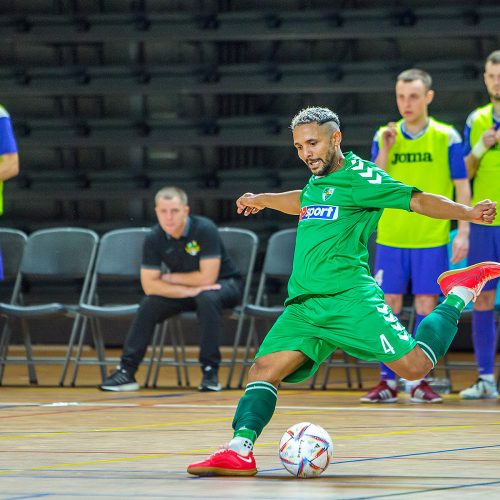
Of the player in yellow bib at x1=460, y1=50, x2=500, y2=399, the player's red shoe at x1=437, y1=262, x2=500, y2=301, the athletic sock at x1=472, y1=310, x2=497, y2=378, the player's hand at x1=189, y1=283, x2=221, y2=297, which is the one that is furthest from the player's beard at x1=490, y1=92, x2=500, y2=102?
the player's red shoe at x1=437, y1=262, x2=500, y2=301

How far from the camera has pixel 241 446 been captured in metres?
3.71

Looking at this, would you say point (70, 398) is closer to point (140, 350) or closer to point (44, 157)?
point (140, 350)

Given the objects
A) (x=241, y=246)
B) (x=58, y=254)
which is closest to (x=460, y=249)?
(x=241, y=246)

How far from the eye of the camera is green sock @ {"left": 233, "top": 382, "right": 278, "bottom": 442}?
12.3 feet

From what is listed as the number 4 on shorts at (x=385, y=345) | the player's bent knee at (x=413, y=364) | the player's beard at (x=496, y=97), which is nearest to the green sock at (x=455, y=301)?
the player's bent knee at (x=413, y=364)

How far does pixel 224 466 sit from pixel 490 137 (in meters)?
3.58

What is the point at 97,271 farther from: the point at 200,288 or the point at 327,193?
the point at 327,193

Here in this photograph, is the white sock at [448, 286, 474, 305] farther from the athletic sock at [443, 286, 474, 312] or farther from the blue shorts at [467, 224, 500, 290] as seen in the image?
the blue shorts at [467, 224, 500, 290]

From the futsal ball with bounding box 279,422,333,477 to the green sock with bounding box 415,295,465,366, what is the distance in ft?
2.01

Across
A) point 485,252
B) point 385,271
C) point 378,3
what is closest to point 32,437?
point 385,271

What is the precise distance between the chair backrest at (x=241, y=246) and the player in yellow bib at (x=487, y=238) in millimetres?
1764

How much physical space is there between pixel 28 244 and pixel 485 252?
3.36 metres

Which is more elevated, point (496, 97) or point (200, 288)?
point (496, 97)

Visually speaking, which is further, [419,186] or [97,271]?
[97,271]
